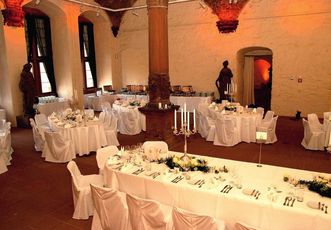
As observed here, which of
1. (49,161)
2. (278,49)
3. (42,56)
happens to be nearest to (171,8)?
(278,49)

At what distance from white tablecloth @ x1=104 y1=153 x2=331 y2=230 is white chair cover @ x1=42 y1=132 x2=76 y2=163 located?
2.93m

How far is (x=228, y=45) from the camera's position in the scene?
12.8 metres

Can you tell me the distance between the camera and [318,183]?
11.1ft

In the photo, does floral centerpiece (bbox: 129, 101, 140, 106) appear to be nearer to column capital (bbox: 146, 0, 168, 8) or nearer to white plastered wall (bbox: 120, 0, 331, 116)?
column capital (bbox: 146, 0, 168, 8)

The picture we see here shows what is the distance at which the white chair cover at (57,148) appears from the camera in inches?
267

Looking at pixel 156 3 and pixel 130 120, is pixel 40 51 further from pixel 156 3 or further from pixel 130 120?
pixel 156 3

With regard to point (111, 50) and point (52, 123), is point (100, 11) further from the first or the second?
point (52, 123)

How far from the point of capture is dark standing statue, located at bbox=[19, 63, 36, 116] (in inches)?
426

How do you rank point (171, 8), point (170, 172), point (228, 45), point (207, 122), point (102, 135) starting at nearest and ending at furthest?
point (170, 172)
point (102, 135)
point (207, 122)
point (228, 45)
point (171, 8)

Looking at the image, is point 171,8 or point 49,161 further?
point 171,8

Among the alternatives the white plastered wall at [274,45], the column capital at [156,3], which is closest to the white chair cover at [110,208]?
the column capital at [156,3]

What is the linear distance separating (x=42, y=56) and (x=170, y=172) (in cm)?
1124

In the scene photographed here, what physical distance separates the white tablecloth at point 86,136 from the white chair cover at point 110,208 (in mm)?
3725

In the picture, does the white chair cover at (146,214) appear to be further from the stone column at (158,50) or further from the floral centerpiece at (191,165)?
the stone column at (158,50)
